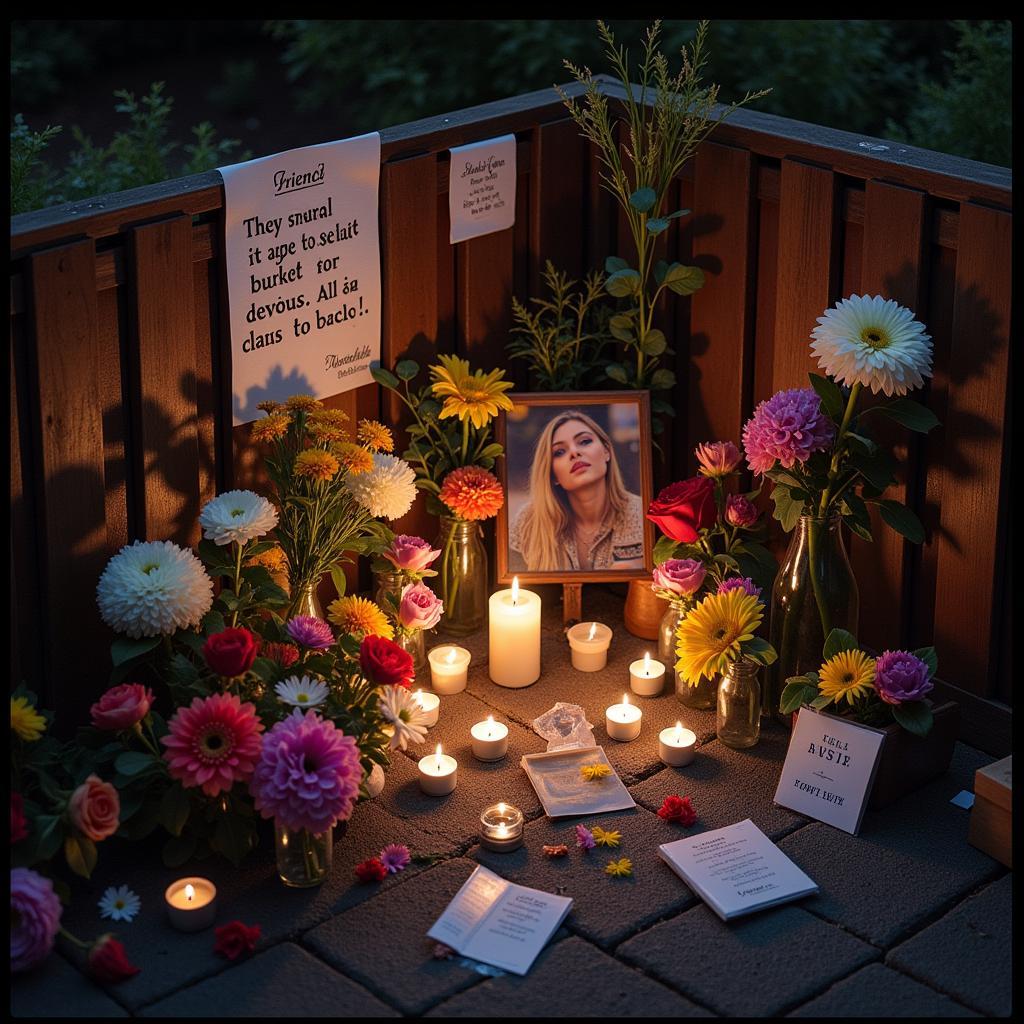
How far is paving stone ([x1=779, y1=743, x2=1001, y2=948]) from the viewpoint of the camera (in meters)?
2.87

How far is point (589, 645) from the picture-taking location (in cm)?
369

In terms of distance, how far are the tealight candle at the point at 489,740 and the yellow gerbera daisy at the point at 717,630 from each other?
16.5 inches

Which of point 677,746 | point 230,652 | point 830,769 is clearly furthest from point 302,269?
point 830,769

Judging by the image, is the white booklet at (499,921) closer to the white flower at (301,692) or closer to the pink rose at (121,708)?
the white flower at (301,692)

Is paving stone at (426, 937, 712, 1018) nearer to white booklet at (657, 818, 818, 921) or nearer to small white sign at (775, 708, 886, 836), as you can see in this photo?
white booklet at (657, 818, 818, 921)

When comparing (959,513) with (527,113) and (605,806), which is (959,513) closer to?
(605,806)

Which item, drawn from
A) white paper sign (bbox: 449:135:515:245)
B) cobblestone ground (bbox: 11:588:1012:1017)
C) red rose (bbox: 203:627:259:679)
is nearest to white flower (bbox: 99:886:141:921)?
cobblestone ground (bbox: 11:588:1012:1017)

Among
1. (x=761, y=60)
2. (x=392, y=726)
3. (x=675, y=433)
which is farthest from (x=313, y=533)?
(x=761, y=60)

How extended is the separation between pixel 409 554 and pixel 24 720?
1070 millimetres

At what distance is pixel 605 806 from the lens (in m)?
3.18

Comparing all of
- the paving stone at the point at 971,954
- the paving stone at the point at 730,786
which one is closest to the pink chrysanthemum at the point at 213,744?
the paving stone at the point at 730,786

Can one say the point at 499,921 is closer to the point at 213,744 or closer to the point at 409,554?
the point at 213,744

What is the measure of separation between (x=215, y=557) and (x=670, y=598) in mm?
1011

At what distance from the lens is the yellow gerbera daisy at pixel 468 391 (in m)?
3.58
